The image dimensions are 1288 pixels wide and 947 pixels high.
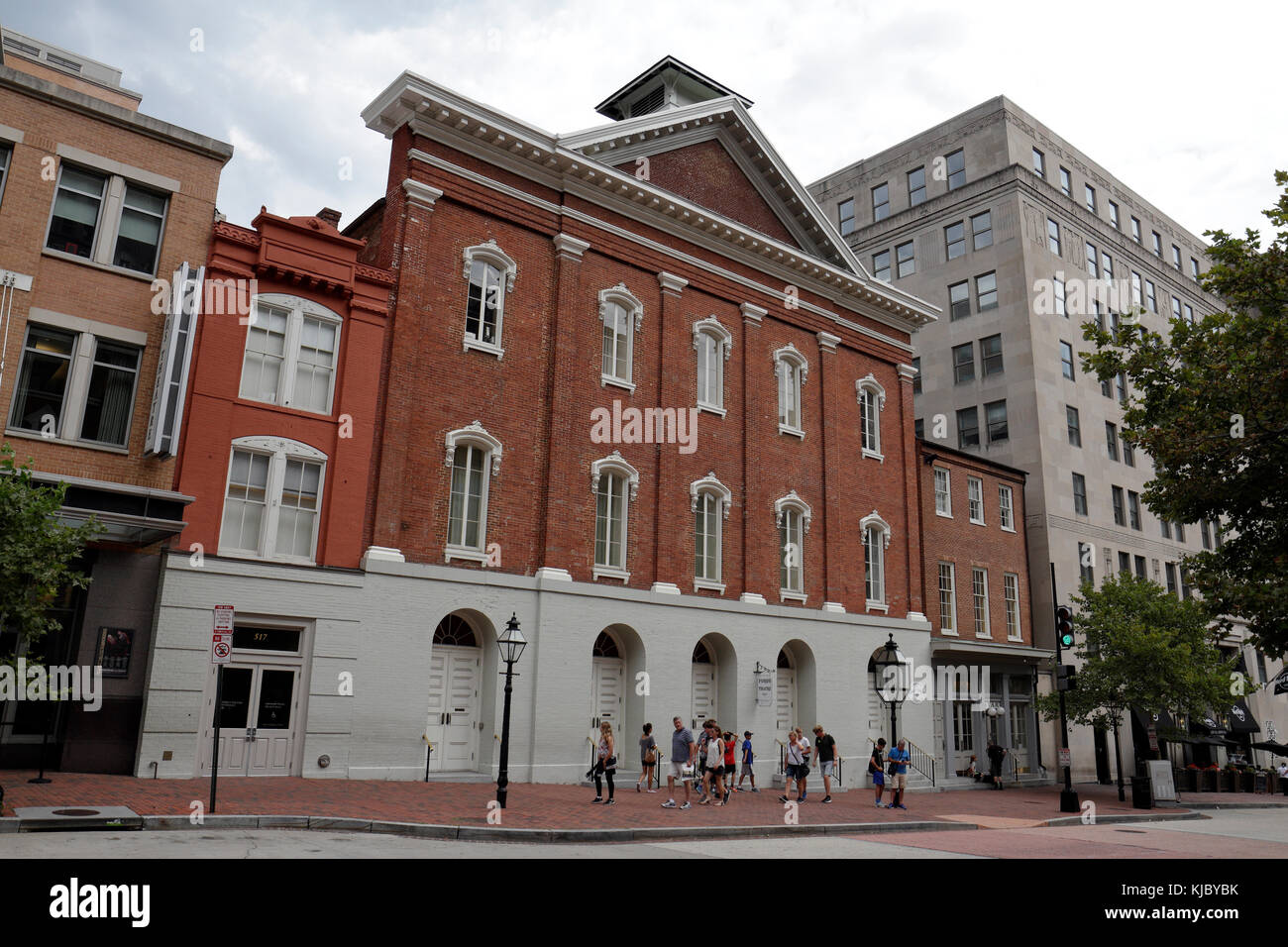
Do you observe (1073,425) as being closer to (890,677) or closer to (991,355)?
(991,355)

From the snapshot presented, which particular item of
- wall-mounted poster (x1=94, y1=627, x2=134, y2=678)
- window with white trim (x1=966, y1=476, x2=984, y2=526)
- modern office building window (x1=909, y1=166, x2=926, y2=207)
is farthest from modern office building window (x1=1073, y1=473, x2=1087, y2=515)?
wall-mounted poster (x1=94, y1=627, x2=134, y2=678)

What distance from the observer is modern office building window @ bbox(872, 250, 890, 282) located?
154 feet

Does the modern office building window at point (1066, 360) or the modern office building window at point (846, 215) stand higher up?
the modern office building window at point (846, 215)

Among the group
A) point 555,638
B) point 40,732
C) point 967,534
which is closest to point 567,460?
point 555,638

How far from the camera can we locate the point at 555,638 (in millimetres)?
22188

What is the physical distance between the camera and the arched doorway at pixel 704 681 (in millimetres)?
25703

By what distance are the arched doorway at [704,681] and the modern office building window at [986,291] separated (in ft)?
77.0

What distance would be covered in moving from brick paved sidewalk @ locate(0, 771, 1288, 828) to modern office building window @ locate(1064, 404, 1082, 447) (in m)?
21.3

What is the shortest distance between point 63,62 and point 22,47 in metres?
1.26

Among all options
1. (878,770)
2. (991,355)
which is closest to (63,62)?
(878,770)

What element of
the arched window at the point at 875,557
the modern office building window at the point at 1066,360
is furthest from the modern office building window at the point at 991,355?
the arched window at the point at 875,557

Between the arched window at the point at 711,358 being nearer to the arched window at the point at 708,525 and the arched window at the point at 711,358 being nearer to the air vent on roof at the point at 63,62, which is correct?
the arched window at the point at 708,525

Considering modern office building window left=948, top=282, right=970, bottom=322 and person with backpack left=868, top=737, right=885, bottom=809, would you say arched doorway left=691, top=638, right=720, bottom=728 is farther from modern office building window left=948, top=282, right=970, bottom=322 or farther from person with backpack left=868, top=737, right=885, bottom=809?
modern office building window left=948, top=282, right=970, bottom=322

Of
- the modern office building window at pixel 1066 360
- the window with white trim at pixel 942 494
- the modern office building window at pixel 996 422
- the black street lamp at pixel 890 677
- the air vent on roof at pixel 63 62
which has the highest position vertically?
the air vent on roof at pixel 63 62
